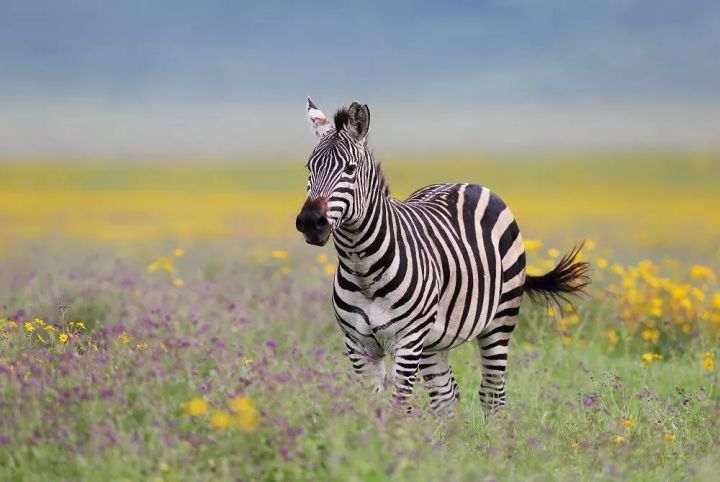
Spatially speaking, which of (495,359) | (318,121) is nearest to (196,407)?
(318,121)

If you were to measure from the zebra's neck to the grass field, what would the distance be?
2.93 ft

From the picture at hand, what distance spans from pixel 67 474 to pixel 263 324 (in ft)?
18.7

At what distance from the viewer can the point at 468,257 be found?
830cm

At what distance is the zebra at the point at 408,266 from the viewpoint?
6.89m

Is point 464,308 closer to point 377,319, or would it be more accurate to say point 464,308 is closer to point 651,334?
point 377,319

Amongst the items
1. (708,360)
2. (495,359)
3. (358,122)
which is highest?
(358,122)

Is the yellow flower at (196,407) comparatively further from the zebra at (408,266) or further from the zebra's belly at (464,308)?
the zebra's belly at (464,308)

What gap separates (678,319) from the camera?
12.2m

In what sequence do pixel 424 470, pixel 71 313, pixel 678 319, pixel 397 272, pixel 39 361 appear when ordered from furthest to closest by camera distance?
pixel 678 319
pixel 71 313
pixel 397 272
pixel 39 361
pixel 424 470

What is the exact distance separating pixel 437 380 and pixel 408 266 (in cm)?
172

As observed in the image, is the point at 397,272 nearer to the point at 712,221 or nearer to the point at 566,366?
the point at 566,366

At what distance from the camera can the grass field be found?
548 centimetres

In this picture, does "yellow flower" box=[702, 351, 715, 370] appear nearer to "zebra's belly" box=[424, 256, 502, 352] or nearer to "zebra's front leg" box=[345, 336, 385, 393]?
"zebra's belly" box=[424, 256, 502, 352]

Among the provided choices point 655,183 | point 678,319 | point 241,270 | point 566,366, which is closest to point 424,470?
point 566,366
